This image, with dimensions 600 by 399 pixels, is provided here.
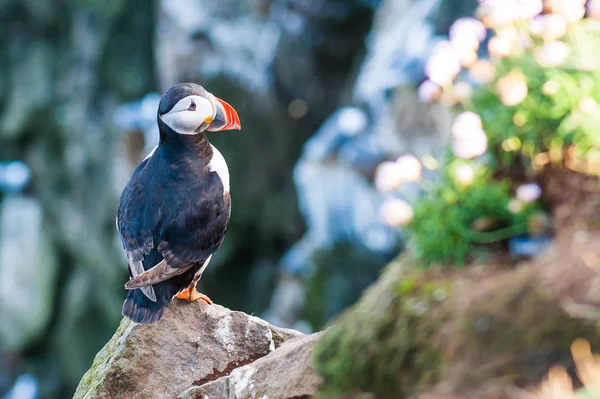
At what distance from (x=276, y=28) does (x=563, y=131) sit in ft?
30.3

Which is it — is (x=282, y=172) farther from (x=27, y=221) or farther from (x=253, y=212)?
(x=27, y=221)

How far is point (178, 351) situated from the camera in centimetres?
338

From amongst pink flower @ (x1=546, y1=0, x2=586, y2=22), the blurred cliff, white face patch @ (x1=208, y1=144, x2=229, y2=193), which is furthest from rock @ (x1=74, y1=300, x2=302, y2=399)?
the blurred cliff

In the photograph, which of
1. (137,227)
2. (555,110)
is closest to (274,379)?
(137,227)

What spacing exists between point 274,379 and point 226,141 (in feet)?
29.1

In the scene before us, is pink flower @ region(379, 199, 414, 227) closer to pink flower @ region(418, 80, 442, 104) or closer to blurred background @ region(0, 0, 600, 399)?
pink flower @ region(418, 80, 442, 104)

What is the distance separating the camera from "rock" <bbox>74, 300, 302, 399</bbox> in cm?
328

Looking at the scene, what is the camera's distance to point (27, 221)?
43.6 ft

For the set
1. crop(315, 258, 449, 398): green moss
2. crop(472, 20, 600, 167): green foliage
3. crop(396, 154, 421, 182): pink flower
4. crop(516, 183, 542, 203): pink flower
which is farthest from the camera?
crop(396, 154, 421, 182): pink flower

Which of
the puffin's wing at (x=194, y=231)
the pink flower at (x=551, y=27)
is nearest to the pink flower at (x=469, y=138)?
the pink flower at (x=551, y=27)

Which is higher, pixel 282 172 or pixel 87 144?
pixel 87 144

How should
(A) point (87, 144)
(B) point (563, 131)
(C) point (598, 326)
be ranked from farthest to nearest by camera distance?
(A) point (87, 144) < (B) point (563, 131) < (C) point (598, 326)

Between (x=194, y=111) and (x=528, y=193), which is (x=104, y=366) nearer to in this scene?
Result: (x=194, y=111)

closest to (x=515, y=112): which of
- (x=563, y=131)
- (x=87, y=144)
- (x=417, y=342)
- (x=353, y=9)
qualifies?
(x=563, y=131)
